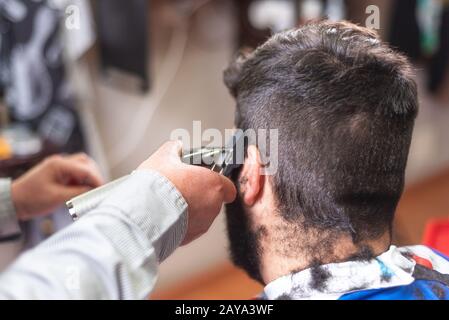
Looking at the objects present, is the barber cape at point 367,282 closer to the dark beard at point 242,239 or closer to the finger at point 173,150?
the dark beard at point 242,239

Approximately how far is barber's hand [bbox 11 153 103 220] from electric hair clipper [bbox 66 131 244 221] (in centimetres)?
30

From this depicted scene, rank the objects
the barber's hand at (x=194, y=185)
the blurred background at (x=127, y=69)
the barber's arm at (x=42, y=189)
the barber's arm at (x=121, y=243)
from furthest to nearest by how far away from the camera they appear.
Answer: the blurred background at (x=127, y=69) → the barber's arm at (x=42, y=189) → the barber's hand at (x=194, y=185) → the barber's arm at (x=121, y=243)

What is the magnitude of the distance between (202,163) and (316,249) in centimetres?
22

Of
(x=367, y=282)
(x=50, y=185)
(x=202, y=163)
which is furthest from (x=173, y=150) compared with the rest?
(x=50, y=185)

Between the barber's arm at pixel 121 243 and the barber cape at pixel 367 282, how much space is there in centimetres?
20

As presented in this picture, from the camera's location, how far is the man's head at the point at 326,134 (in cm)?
75

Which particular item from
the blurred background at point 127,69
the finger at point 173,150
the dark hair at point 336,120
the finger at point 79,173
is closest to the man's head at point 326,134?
the dark hair at point 336,120

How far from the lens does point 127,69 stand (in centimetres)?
195

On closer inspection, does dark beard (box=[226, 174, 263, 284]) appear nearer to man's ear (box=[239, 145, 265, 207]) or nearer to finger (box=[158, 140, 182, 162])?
man's ear (box=[239, 145, 265, 207])

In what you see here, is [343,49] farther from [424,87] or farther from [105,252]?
[424,87]

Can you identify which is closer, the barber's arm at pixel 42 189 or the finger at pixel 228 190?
the finger at pixel 228 190

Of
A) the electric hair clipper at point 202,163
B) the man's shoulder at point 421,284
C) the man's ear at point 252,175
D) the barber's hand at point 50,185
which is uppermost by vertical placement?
the electric hair clipper at point 202,163

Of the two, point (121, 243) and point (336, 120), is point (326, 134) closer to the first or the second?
point (336, 120)

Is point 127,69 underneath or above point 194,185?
underneath
